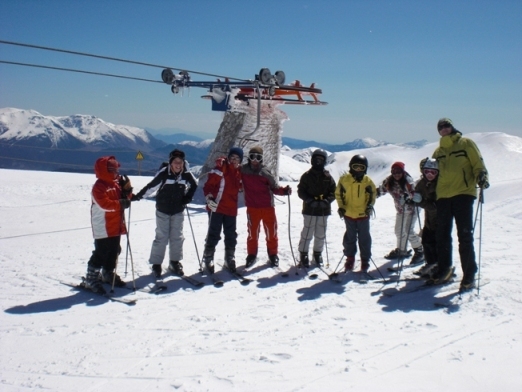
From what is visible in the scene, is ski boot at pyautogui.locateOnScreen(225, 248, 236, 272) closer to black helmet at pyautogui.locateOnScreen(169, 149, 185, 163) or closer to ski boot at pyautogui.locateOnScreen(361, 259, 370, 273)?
black helmet at pyautogui.locateOnScreen(169, 149, 185, 163)

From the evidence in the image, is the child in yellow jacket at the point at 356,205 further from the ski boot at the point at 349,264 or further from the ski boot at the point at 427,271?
the ski boot at the point at 427,271

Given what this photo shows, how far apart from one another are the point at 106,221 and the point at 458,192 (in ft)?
14.2

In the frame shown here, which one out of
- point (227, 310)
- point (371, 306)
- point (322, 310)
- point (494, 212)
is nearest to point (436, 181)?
point (371, 306)

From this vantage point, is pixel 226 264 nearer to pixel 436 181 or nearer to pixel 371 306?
pixel 371 306

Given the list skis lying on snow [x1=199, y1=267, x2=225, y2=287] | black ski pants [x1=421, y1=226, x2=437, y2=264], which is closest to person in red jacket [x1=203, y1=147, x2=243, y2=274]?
skis lying on snow [x1=199, y1=267, x2=225, y2=287]

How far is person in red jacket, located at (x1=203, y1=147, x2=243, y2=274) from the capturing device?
6.16m

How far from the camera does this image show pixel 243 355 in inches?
138

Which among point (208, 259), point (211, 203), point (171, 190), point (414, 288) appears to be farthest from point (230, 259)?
point (414, 288)

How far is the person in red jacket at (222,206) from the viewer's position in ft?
20.2

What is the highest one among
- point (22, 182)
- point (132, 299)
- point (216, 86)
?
point (216, 86)

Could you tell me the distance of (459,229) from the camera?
5012mm

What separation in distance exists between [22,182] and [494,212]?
51.1 ft

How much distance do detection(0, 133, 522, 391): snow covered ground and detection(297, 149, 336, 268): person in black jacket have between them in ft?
1.36

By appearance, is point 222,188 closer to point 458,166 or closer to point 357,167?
point 357,167
